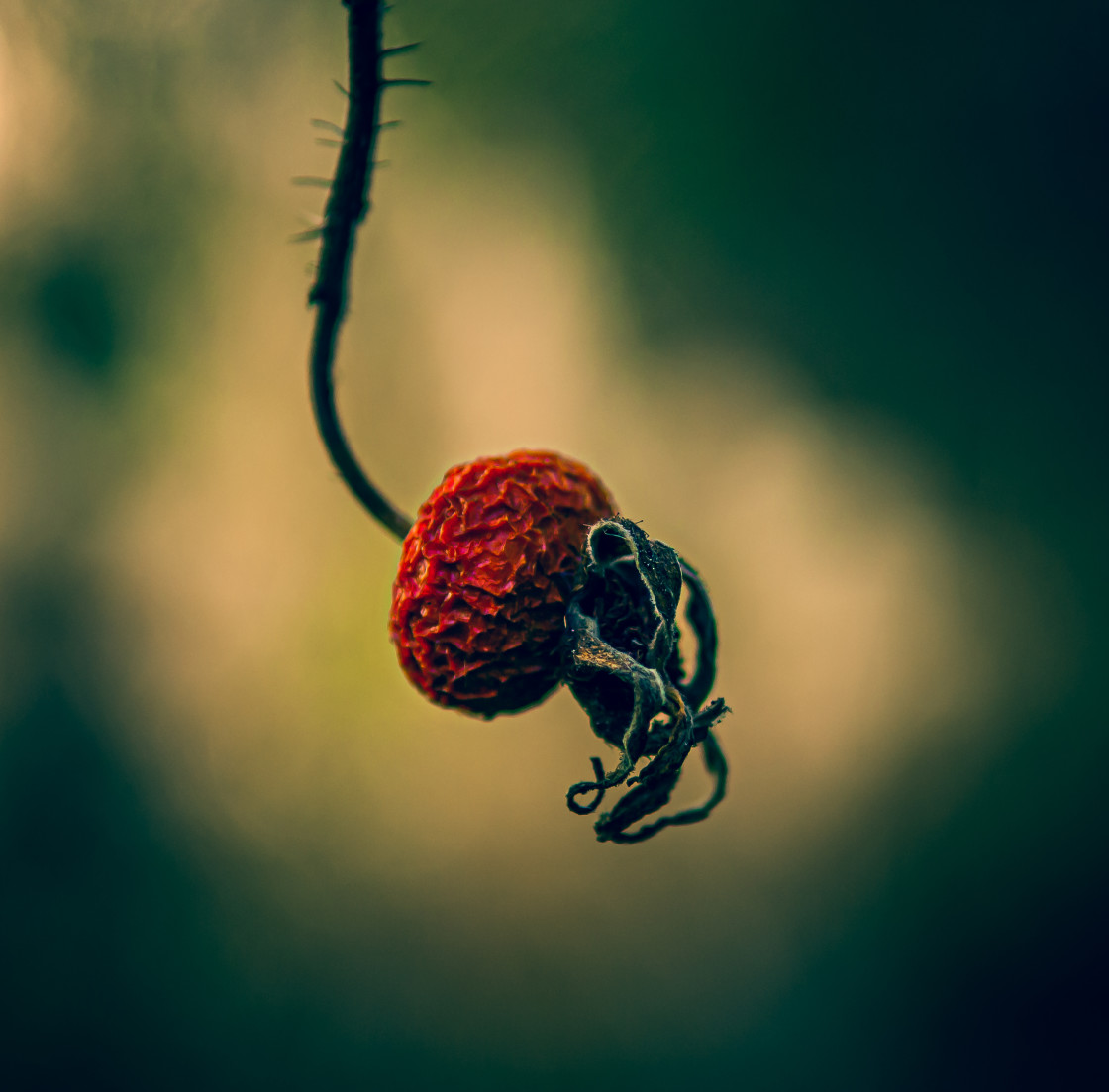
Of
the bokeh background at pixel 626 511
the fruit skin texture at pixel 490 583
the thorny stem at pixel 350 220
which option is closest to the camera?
the thorny stem at pixel 350 220

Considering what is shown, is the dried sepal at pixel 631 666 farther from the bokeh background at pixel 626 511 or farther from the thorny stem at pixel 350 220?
the bokeh background at pixel 626 511

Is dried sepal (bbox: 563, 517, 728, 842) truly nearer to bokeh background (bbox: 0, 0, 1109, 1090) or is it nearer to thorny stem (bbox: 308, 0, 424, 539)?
thorny stem (bbox: 308, 0, 424, 539)

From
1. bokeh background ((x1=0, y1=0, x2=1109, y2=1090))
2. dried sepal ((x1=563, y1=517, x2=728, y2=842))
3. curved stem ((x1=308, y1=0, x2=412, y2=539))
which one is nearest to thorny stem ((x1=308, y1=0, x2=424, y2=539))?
curved stem ((x1=308, y1=0, x2=412, y2=539))

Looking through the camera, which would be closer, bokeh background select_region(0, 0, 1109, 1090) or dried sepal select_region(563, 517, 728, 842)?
dried sepal select_region(563, 517, 728, 842)

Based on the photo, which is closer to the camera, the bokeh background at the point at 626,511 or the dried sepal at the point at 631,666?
the dried sepal at the point at 631,666

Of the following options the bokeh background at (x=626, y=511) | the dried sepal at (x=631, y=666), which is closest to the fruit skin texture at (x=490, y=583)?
the dried sepal at (x=631, y=666)

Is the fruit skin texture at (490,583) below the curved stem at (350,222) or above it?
below

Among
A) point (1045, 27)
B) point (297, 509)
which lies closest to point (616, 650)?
point (297, 509)
